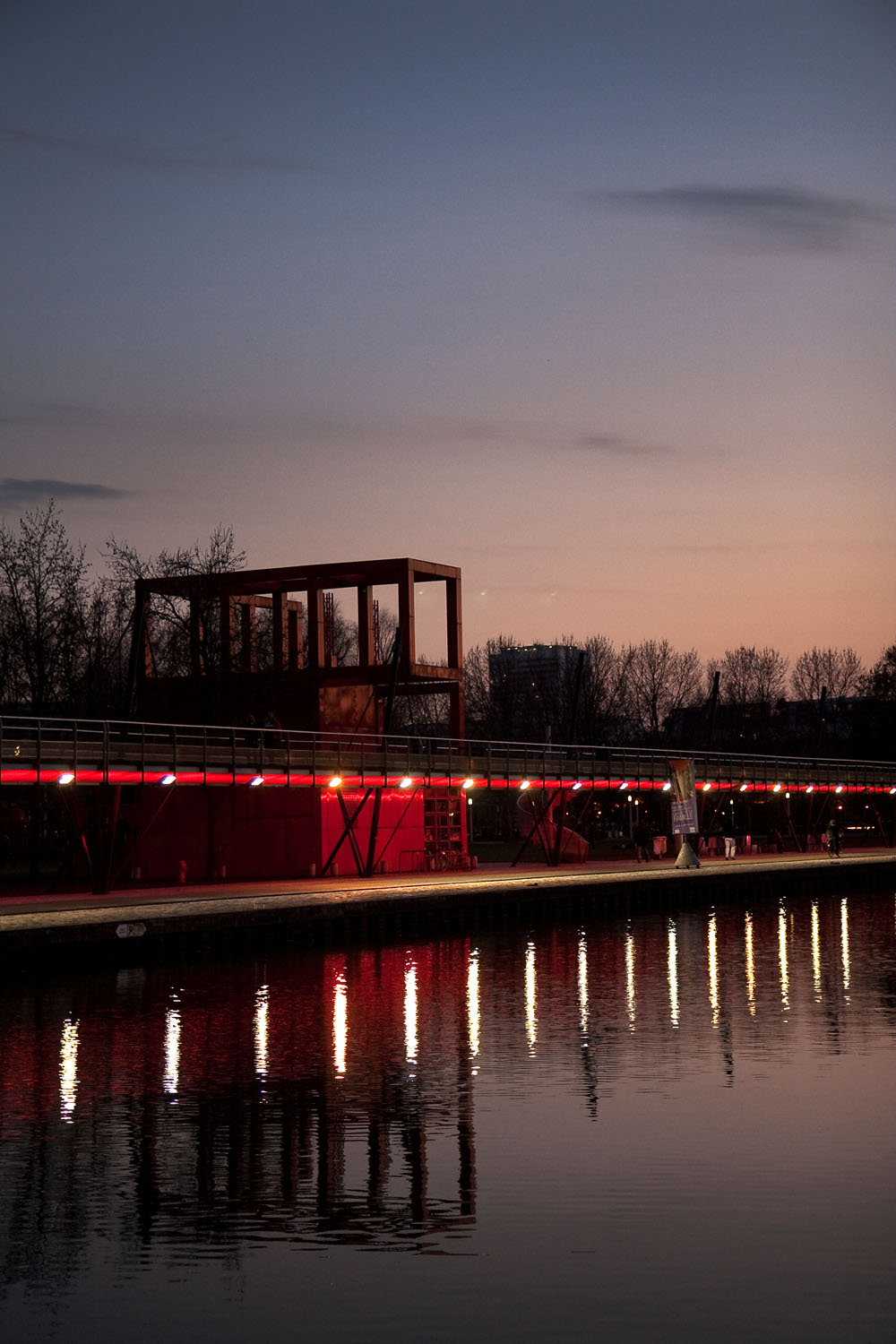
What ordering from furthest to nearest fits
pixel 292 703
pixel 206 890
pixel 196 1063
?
1. pixel 292 703
2. pixel 206 890
3. pixel 196 1063

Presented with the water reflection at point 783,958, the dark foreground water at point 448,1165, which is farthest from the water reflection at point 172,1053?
the water reflection at point 783,958

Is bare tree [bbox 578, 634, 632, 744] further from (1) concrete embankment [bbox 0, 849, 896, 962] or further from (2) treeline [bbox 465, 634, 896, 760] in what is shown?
(1) concrete embankment [bbox 0, 849, 896, 962]

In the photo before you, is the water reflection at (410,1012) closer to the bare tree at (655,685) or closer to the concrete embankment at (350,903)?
the concrete embankment at (350,903)

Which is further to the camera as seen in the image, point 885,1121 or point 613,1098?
point 613,1098

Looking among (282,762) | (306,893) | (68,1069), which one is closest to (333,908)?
(306,893)

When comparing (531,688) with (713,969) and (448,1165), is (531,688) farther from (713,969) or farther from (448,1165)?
(448,1165)

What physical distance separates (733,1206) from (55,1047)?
1305cm

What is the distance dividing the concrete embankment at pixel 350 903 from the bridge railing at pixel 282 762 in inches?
122

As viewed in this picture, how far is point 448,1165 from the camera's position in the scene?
16656 mm

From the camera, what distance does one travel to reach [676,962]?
126 ft

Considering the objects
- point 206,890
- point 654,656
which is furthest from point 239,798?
point 654,656

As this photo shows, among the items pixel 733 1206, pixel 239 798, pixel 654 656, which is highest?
pixel 654 656

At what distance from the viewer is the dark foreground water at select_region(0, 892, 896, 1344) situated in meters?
12.1

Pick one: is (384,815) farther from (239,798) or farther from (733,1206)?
(733,1206)
